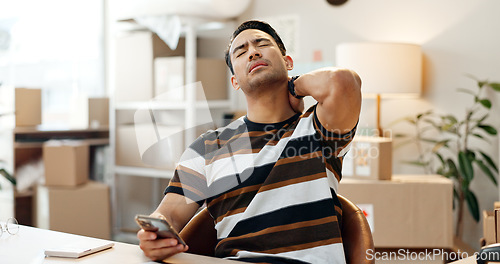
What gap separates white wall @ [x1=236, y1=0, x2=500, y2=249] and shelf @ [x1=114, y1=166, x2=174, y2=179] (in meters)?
1.31

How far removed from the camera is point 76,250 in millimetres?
1191

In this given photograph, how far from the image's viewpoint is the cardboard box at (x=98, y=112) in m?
4.12

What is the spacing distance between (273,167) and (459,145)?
6.40 feet

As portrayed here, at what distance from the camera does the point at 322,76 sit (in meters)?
1.43

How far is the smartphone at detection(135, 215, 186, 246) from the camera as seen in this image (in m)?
1.15

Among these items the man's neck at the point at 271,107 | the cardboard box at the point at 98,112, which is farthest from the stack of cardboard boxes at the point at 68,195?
the man's neck at the point at 271,107

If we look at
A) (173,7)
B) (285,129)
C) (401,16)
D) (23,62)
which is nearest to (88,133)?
(23,62)

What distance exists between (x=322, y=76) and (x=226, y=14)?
2422 millimetres

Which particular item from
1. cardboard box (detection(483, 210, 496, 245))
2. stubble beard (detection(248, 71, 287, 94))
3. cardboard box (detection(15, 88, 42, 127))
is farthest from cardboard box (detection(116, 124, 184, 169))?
cardboard box (detection(15, 88, 42, 127))

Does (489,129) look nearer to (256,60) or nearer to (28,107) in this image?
(256,60)

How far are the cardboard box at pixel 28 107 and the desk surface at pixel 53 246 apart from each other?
2.45 meters

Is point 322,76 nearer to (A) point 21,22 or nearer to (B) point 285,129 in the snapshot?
(B) point 285,129

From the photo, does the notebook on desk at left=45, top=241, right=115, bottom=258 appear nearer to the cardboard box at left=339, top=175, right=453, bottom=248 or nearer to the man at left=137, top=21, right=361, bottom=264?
the man at left=137, top=21, right=361, bottom=264

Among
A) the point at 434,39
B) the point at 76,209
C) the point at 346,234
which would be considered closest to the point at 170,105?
the point at 76,209
